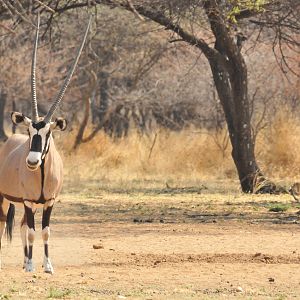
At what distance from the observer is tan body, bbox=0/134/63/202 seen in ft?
33.4

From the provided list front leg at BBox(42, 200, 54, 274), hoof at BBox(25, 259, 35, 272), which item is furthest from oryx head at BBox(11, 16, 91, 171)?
hoof at BBox(25, 259, 35, 272)

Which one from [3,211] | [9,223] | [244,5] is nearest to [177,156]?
[244,5]

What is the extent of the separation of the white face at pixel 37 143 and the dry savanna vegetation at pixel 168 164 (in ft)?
3.12

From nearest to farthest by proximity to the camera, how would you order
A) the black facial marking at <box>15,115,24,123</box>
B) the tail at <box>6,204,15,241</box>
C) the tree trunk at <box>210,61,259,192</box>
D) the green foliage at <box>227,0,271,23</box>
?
the black facial marking at <box>15,115,24,123</box> < the tail at <box>6,204,15,241</box> < the green foliage at <box>227,0,271,23</box> < the tree trunk at <box>210,61,259,192</box>

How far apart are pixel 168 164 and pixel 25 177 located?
51.6 ft

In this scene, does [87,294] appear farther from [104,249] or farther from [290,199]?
[290,199]

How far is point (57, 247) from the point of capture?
482 inches

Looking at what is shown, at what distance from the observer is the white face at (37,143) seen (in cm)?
980

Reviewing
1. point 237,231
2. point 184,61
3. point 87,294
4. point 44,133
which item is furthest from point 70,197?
point 184,61

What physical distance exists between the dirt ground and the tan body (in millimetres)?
679

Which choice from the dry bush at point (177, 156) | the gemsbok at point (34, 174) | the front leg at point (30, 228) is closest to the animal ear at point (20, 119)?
the gemsbok at point (34, 174)

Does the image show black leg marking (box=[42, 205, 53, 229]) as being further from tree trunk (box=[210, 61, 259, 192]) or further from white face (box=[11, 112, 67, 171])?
tree trunk (box=[210, 61, 259, 192])

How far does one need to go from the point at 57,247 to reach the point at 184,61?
896 inches

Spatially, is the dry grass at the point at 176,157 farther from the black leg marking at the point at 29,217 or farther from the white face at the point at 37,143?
the white face at the point at 37,143
